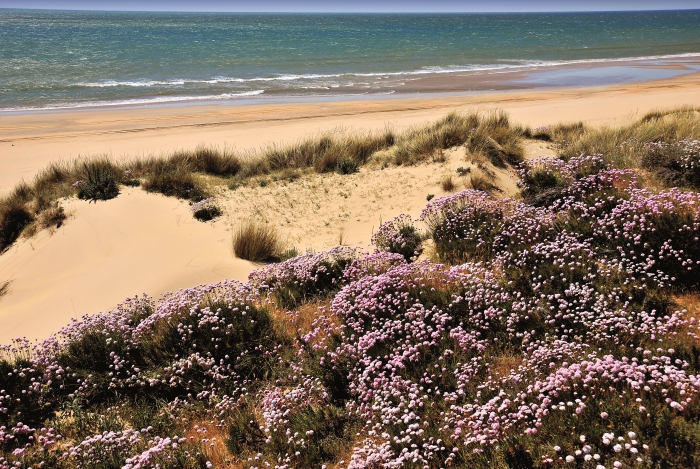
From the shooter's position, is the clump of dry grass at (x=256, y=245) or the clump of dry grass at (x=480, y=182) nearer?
the clump of dry grass at (x=256, y=245)

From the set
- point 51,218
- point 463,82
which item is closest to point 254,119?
point 51,218

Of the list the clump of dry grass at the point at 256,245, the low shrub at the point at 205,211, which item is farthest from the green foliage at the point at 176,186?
the clump of dry grass at the point at 256,245

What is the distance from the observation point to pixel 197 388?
19.0 ft

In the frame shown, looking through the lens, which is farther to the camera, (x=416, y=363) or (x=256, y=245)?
(x=256, y=245)

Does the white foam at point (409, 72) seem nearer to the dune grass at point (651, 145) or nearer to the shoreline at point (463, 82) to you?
the shoreline at point (463, 82)

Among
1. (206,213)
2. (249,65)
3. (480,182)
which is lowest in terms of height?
(206,213)

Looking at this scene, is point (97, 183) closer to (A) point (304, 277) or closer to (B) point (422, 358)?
(A) point (304, 277)

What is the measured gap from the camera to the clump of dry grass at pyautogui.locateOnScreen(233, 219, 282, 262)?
994 cm

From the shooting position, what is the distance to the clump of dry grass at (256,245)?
9938mm

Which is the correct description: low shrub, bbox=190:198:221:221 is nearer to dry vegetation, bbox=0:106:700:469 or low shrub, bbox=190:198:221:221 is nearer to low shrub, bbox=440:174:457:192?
dry vegetation, bbox=0:106:700:469

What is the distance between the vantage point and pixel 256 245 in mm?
9922

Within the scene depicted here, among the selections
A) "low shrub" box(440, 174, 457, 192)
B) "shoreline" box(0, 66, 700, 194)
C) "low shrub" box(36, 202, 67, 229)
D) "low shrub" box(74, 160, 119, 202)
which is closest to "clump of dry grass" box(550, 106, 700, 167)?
"low shrub" box(440, 174, 457, 192)

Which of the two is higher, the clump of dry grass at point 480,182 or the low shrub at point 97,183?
the clump of dry grass at point 480,182

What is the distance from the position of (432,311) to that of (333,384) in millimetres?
1514
